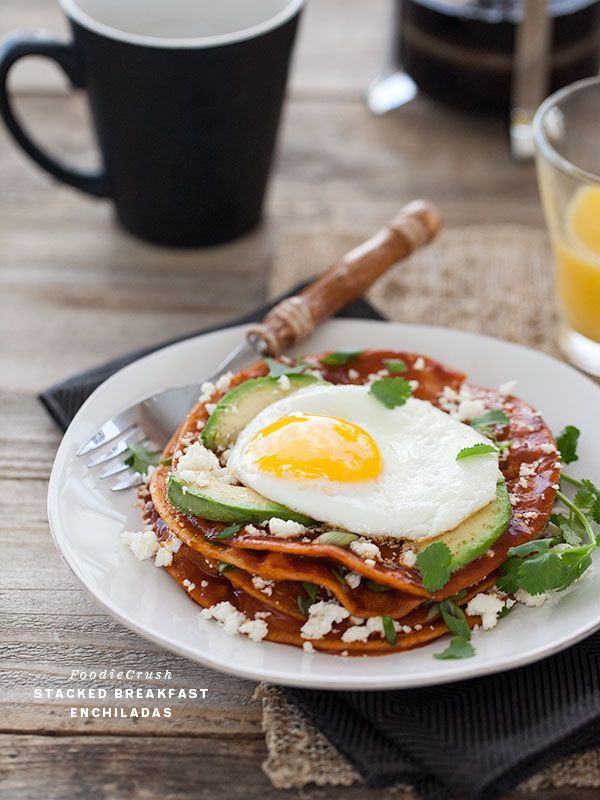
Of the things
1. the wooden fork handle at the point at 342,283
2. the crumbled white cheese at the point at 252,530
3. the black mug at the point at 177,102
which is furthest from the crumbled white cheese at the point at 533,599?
the black mug at the point at 177,102

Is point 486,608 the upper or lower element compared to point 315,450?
lower

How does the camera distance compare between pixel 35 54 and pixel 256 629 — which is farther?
pixel 35 54

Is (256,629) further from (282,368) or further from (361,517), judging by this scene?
(282,368)

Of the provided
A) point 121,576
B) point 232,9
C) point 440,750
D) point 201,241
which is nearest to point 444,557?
point 440,750

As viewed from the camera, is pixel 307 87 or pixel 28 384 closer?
pixel 28 384

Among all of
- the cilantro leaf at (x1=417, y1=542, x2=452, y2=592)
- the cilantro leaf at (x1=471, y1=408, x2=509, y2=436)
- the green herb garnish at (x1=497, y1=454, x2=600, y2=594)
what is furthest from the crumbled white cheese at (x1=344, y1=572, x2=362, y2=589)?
the cilantro leaf at (x1=471, y1=408, x2=509, y2=436)

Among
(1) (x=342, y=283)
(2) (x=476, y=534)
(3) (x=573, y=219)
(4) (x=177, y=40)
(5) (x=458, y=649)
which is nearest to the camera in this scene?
(5) (x=458, y=649)

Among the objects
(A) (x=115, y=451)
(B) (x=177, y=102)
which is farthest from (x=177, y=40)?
(A) (x=115, y=451)

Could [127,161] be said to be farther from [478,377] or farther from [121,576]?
[121,576]
